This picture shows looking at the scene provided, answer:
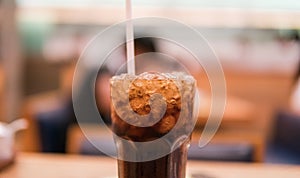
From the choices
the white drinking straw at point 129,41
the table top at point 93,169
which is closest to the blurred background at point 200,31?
the table top at point 93,169

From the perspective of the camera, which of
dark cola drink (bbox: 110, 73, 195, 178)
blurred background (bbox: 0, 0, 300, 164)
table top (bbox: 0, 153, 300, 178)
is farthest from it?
blurred background (bbox: 0, 0, 300, 164)

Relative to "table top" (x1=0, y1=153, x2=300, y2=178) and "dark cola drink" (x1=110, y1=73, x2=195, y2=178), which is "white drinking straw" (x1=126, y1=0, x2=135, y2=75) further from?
"table top" (x1=0, y1=153, x2=300, y2=178)

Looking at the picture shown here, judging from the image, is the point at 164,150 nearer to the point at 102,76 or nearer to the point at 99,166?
the point at 99,166

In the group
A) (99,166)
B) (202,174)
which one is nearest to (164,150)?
(202,174)

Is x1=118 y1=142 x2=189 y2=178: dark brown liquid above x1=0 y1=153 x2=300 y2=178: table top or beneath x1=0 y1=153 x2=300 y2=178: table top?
above

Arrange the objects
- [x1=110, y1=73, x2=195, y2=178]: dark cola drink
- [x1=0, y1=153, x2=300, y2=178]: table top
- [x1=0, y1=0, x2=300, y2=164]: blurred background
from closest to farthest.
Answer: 1. [x1=110, y1=73, x2=195, y2=178]: dark cola drink
2. [x1=0, y1=153, x2=300, y2=178]: table top
3. [x1=0, y1=0, x2=300, y2=164]: blurred background

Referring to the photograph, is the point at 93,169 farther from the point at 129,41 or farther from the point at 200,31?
the point at 200,31

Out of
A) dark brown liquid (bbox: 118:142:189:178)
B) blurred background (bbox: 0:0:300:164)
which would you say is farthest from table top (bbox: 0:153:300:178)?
blurred background (bbox: 0:0:300:164)
